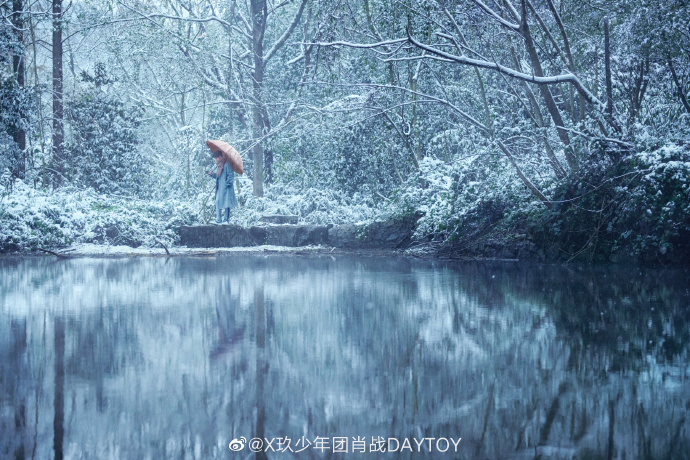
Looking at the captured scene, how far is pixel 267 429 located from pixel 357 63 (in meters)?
17.4

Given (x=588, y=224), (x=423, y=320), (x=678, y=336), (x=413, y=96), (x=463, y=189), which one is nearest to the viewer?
(x=678, y=336)

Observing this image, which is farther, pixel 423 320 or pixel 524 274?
pixel 524 274

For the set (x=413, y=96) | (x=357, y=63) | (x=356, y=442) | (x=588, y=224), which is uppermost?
(x=357, y=63)

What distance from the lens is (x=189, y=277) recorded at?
8.34m

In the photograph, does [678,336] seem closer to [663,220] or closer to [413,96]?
[663,220]

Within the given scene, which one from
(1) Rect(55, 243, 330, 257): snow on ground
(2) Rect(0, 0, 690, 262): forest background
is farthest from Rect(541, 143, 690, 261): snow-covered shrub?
(1) Rect(55, 243, 330, 257): snow on ground

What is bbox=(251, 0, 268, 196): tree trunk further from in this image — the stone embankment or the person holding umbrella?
the stone embankment

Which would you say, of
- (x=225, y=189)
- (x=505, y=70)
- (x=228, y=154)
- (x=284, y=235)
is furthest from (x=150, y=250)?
(x=505, y=70)

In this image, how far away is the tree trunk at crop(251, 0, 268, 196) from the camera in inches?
850

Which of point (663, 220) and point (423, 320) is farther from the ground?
point (663, 220)

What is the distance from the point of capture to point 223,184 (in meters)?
14.6

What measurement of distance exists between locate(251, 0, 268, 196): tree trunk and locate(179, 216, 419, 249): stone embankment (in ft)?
23.6

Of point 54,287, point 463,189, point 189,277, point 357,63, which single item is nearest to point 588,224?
point 463,189

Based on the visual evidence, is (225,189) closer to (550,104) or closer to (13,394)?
(550,104)
